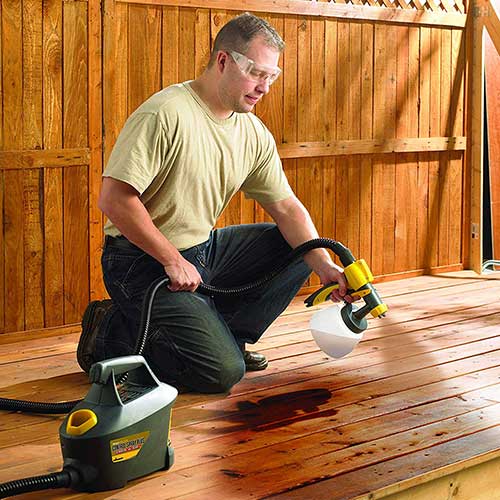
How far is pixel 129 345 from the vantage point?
3.39 meters

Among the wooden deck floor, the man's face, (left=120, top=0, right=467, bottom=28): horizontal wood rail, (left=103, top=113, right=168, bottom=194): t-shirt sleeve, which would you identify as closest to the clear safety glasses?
the man's face

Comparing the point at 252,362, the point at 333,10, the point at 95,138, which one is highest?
the point at 333,10

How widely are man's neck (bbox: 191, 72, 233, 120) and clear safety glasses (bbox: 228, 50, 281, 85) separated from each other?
14cm

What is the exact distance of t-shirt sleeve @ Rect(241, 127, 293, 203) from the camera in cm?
354

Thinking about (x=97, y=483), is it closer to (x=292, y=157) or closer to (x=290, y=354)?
(x=290, y=354)

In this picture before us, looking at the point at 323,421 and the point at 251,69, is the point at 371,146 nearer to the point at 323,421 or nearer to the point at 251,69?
the point at 251,69

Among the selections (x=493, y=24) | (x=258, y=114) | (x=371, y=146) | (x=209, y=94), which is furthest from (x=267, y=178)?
(x=493, y=24)

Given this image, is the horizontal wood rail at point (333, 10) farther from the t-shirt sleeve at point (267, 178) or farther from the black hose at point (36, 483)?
the black hose at point (36, 483)

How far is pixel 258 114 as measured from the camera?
4695 millimetres

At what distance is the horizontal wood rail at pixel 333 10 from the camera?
4.40 meters

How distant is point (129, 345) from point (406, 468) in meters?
1.09

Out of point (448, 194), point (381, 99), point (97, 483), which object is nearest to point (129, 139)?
point (97, 483)

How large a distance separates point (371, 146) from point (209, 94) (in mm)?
1910

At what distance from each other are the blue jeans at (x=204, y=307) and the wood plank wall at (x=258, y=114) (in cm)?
70
